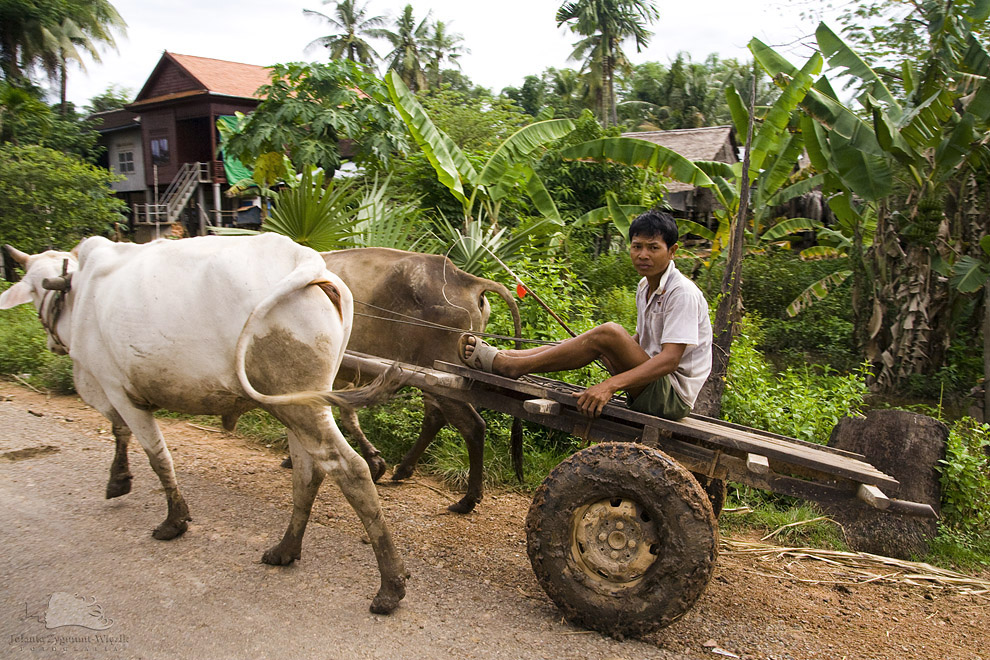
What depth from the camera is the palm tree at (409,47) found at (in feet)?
123

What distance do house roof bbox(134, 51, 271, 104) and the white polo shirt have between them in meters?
21.4

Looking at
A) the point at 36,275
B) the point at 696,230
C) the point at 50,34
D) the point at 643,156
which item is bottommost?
the point at 36,275

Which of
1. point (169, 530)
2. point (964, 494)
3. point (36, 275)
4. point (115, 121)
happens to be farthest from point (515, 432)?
point (115, 121)

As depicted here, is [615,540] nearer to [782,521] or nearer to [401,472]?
[782,521]

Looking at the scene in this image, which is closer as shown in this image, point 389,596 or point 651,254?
point 389,596

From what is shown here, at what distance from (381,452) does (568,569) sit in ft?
10.1

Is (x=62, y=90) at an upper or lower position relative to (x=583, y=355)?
upper

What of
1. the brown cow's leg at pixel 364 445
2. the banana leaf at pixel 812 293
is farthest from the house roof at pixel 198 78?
the brown cow's leg at pixel 364 445

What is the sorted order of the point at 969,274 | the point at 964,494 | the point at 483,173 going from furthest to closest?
the point at 483,173 < the point at 969,274 < the point at 964,494

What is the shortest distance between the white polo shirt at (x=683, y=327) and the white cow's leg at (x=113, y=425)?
131 inches

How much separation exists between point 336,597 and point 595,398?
168cm

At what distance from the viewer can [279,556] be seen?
393cm

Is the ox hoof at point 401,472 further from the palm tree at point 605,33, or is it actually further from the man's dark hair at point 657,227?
the palm tree at point 605,33

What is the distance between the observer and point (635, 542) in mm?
3293
